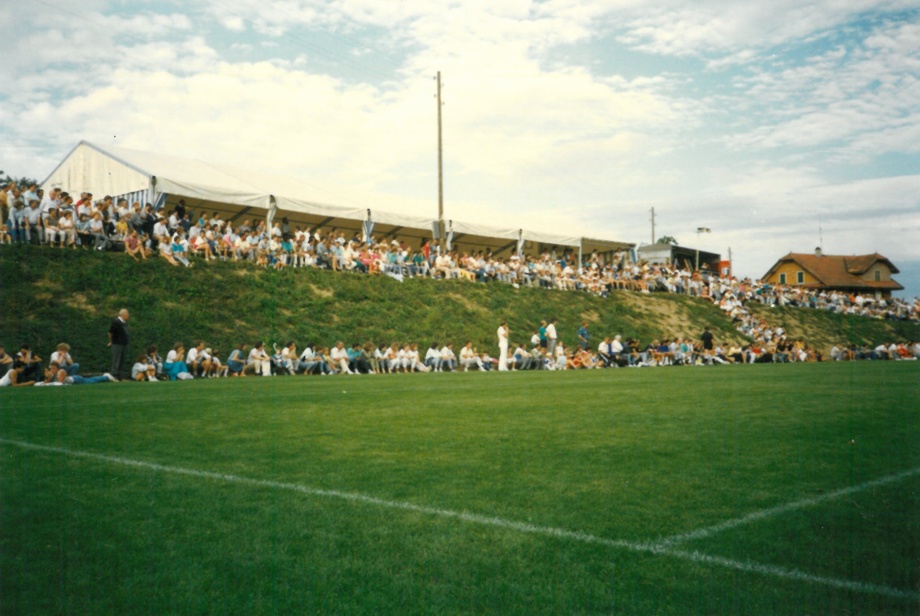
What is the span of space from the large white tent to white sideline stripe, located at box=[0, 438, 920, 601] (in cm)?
1957

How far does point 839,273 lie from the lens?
8200 cm

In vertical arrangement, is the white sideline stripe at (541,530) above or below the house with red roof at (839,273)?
below

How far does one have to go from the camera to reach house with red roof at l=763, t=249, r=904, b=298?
3132 inches

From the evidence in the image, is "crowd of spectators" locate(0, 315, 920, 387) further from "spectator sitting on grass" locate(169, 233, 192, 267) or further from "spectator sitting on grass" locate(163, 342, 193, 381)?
"spectator sitting on grass" locate(169, 233, 192, 267)

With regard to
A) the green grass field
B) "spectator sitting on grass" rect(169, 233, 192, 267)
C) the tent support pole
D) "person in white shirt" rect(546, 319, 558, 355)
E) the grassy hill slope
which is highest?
the tent support pole

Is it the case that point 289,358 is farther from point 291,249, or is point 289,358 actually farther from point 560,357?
point 560,357

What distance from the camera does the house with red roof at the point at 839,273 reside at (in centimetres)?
7956

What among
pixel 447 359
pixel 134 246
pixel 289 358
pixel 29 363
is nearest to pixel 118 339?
pixel 29 363

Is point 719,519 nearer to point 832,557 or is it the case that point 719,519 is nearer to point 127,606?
point 832,557

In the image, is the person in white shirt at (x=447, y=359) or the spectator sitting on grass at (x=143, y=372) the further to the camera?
the person in white shirt at (x=447, y=359)

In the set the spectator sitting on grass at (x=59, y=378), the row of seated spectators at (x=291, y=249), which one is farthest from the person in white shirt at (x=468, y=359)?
the spectator sitting on grass at (x=59, y=378)

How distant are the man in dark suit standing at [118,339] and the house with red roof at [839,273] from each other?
7907 centimetres

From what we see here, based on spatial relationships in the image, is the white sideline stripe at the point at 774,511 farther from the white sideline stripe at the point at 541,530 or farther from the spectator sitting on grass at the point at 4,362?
the spectator sitting on grass at the point at 4,362

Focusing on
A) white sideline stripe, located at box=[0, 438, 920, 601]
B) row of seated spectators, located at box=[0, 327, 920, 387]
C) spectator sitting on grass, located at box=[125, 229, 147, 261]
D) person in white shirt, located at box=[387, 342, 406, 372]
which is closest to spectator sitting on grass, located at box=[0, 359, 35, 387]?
row of seated spectators, located at box=[0, 327, 920, 387]
